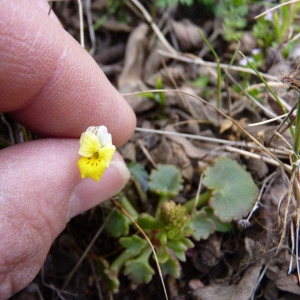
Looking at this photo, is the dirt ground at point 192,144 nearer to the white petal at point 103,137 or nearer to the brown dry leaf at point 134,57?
the brown dry leaf at point 134,57

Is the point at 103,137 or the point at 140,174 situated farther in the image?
the point at 140,174

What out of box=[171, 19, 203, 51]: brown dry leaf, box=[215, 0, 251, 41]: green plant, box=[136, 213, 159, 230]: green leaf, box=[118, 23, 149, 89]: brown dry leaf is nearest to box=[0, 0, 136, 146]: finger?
box=[136, 213, 159, 230]: green leaf

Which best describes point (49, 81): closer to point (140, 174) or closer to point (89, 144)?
point (89, 144)

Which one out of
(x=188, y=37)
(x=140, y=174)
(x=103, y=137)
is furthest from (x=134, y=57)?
(x=103, y=137)

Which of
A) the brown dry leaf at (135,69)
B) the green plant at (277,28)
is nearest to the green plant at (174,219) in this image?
the brown dry leaf at (135,69)

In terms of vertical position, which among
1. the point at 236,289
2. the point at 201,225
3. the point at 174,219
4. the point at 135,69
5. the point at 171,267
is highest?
the point at 135,69
